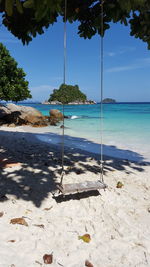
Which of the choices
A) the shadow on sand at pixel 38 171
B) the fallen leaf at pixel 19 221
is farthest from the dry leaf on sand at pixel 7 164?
the fallen leaf at pixel 19 221

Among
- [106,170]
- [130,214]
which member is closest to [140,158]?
[106,170]

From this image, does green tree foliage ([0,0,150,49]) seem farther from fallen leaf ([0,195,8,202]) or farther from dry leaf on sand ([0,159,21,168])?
fallen leaf ([0,195,8,202])

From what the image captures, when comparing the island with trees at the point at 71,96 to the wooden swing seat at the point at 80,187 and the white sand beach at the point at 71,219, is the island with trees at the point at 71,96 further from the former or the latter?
the wooden swing seat at the point at 80,187

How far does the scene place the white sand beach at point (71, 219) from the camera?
2.81 meters

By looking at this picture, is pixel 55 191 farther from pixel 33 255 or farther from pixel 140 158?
pixel 140 158

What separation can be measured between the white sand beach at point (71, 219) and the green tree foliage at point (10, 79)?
541 inches

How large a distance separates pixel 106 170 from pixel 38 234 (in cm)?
333

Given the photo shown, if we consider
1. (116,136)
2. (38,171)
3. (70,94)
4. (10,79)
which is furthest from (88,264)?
(70,94)

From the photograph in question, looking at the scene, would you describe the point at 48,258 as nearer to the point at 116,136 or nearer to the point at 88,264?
the point at 88,264

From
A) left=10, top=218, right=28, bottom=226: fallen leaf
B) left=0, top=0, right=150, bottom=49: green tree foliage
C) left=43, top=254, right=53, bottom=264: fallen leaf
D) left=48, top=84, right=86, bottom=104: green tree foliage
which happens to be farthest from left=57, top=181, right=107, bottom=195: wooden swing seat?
left=48, top=84, right=86, bottom=104: green tree foliage

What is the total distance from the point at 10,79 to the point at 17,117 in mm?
3746

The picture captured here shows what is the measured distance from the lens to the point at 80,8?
5230 mm

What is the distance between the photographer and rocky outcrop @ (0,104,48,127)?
20.3 meters

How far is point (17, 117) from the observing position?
67.4ft
